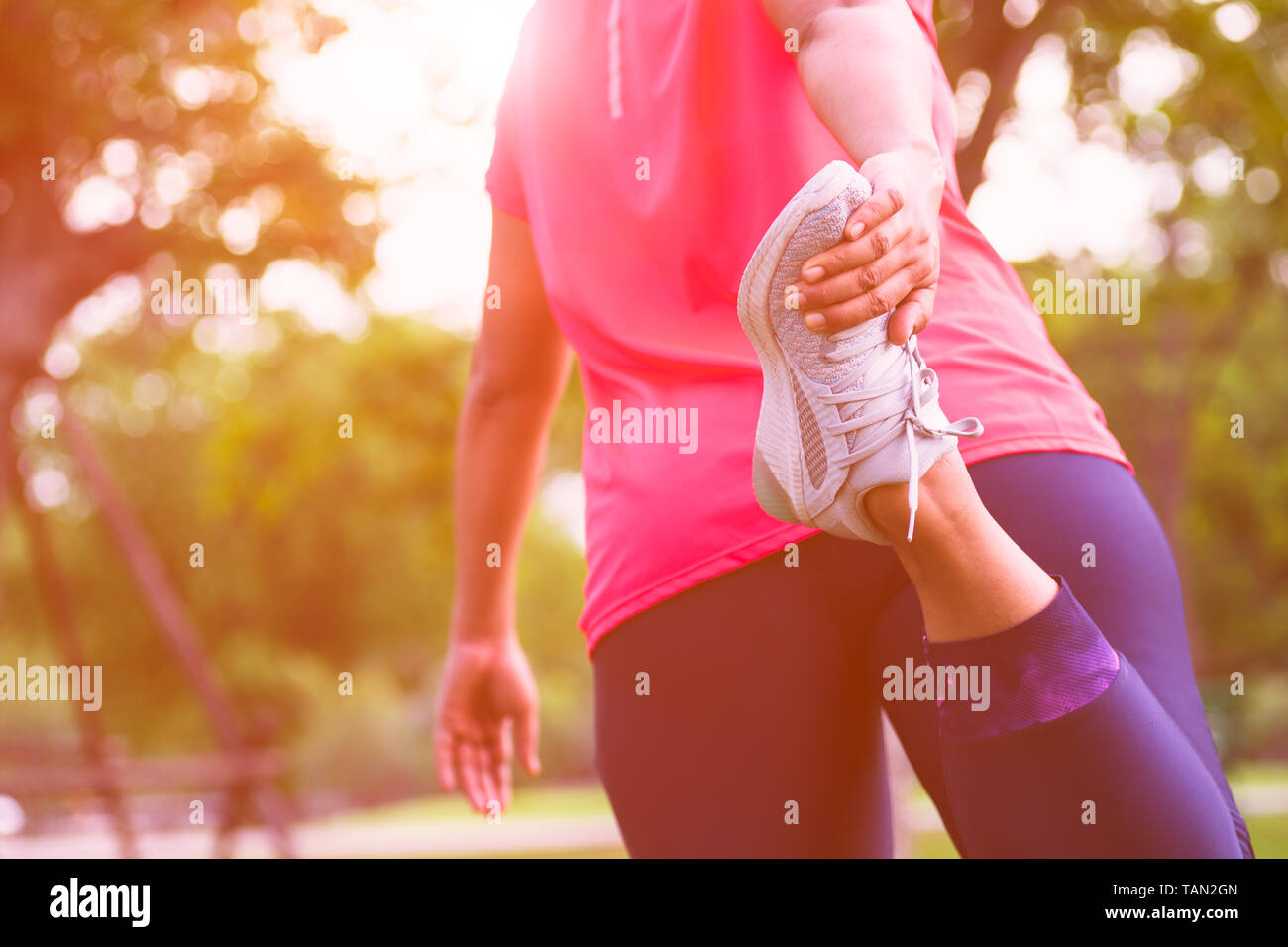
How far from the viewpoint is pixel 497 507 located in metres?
1.90

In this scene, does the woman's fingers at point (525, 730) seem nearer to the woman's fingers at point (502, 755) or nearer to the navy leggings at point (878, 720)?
the woman's fingers at point (502, 755)

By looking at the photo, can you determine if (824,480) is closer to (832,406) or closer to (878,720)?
(832,406)

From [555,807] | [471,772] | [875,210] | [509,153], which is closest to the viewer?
[875,210]

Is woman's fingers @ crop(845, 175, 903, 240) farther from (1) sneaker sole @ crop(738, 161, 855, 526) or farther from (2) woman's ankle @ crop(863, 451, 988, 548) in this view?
(2) woman's ankle @ crop(863, 451, 988, 548)

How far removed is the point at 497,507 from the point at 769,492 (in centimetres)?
78

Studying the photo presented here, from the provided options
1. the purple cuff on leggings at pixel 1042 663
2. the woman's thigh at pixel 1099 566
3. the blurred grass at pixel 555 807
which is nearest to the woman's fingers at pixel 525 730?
the woman's thigh at pixel 1099 566

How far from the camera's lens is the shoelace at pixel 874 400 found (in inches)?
43.9

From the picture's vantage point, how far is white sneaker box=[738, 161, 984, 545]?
3.61ft

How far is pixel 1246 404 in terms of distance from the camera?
21172 mm

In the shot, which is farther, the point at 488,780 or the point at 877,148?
the point at 488,780

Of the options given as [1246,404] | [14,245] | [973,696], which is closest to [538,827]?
[14,245]

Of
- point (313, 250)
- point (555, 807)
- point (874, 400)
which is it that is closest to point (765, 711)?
point (874, 400)

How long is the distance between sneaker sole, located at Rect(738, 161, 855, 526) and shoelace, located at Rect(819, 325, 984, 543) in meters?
0.05

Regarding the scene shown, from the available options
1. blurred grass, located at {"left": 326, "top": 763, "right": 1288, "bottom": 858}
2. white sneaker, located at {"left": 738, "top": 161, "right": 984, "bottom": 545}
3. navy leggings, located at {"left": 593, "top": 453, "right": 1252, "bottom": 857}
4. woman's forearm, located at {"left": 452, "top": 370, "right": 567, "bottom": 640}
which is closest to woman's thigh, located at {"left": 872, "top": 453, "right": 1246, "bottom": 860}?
navy leggings, located at {"left": 593, "top": 453, "right": 1252, "bottom": 857}
